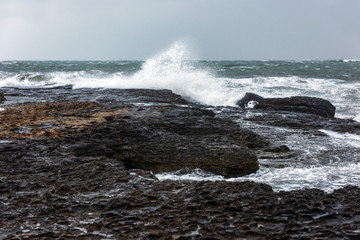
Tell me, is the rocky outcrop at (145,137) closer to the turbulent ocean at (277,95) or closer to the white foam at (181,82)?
the turbulent ocean at (277,95)

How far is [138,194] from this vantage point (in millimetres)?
3029

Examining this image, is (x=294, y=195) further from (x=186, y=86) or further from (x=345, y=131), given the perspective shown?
(x=186, y=86)

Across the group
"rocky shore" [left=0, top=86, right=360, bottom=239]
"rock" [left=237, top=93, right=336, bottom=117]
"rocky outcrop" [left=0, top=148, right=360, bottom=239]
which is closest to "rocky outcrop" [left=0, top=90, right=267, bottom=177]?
"rocky shore" [left=0, top=86, right=360, bottom=239]

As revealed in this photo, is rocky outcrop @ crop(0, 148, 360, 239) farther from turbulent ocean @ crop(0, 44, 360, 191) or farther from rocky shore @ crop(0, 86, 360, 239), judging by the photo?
turbulent ocean @ crop(0, 44, 360, 191)

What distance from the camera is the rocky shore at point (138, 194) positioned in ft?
8.09

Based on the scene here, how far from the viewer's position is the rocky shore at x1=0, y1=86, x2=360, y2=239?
8.09ft

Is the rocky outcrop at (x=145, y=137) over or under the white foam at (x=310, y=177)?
over

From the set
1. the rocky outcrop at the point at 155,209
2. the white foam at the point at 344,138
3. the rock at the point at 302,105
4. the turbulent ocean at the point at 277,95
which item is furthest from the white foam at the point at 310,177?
the rock at the point at 302,105

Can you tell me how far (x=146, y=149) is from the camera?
15.6 ft

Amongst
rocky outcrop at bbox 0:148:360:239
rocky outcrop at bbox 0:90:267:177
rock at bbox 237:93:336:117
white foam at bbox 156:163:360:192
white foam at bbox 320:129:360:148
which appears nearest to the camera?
rocky outcrop at bbox 0:148:360:239

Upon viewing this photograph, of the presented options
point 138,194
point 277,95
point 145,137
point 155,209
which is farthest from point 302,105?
point 155,209

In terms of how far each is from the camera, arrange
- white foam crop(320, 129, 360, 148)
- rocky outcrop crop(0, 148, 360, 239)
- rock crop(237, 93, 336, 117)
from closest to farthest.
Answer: rocky outcrop crop(0, 148, 360, 239), white foam crop(320, 129, 360, 148), rock crop(237, 93, 336, 117)

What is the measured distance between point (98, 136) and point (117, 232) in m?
2.68

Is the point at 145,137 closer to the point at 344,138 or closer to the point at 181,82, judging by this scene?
the point at 344,138
